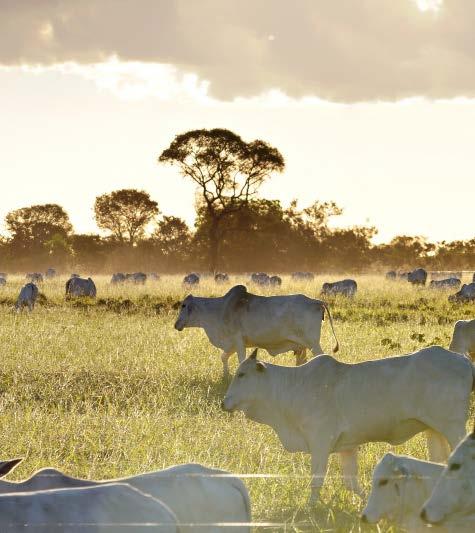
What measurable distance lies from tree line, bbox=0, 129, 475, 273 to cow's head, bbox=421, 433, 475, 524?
179ft

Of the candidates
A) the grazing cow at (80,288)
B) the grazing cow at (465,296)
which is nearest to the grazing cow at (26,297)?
the grazing cow at (80,288)

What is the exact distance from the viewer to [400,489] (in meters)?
4.90

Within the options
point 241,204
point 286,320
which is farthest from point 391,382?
point 241,204

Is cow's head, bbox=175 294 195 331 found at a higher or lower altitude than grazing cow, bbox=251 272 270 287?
higher

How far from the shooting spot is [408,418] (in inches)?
265

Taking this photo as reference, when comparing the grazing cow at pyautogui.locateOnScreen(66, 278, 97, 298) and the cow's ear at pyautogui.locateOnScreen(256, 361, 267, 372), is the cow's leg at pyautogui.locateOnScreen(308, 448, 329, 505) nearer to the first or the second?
the cow's ear at pyautogui.locateOnScreen(256, 361, 267, 372)

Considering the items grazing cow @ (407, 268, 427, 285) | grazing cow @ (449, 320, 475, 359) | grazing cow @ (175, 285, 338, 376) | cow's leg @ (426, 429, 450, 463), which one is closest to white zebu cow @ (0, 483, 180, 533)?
cow's leg @ (426, 429, 450, 463)

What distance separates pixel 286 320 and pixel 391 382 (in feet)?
22.8

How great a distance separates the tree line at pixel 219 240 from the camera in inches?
2376

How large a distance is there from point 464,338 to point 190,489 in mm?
9250

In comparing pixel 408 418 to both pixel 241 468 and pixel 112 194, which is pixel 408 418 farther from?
Result: pixel 112 194

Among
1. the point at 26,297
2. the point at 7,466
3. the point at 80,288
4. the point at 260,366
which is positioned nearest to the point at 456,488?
the point at 7,466

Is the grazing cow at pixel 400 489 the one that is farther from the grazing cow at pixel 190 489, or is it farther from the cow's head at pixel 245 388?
the cow's head at pixel 245 388

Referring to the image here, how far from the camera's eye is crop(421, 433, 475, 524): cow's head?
3.92 m
